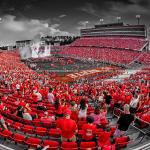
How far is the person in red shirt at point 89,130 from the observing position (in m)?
9.97

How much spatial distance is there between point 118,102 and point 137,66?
58622 millimetres

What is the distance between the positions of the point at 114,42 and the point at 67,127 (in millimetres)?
104764

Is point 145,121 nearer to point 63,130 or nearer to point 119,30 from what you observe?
point 63,130

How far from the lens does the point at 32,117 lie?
1374cm

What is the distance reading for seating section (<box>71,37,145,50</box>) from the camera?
330 ft

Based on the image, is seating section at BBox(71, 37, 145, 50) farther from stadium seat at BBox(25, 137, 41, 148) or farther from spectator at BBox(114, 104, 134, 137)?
stadium seat at BBox(25, 137, 41, 148)

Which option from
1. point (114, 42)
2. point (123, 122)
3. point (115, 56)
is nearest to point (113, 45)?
point (114, 42)

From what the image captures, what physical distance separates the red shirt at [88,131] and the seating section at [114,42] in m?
88.2

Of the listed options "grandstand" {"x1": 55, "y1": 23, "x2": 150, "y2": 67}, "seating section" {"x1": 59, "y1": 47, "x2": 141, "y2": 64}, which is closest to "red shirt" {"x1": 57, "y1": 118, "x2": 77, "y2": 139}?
"grandstand" {"x1": 55, "y1": 23, "x2": 150, "y2": 67}

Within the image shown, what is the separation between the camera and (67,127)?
9.85 metres

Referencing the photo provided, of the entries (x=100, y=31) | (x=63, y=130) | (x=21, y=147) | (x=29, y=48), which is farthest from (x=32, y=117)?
(x=100, y=31)

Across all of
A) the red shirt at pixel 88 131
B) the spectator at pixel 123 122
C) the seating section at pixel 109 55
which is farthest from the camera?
the seating section at pixel 109 55

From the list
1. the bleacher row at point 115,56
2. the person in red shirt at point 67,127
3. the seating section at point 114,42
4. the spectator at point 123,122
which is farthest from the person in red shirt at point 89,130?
the seating section at point 114,42

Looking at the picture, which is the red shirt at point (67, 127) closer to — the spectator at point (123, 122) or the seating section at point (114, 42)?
the spectator at point (123, 122)
